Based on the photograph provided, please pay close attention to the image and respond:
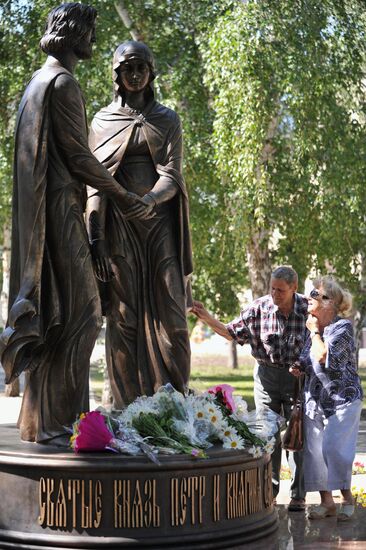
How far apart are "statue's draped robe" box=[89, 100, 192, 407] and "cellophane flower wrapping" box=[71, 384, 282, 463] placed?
39cm

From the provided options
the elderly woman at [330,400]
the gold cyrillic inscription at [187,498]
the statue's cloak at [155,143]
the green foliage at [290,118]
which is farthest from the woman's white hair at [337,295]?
the green foliage at [290,118]

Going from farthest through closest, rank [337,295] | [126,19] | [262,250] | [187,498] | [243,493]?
[262,250]
[126,19]
[337,295]
[243,493]
[187,498]

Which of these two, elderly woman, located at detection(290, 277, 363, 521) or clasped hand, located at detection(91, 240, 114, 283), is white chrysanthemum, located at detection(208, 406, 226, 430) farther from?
elderly woman, located at detection(290, 277, 363, 521)

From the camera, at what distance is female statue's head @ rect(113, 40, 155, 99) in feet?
22.2

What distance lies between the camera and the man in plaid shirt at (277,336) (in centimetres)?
777

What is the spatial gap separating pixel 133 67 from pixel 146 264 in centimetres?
118

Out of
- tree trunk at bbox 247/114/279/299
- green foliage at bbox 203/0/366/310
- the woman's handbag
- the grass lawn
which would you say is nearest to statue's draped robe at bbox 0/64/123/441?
the woman's handbag

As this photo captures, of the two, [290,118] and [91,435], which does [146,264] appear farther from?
[290,118]

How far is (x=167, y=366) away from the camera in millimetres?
6781

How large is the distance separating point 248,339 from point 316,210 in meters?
7.88

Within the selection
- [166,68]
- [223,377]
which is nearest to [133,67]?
[166,68]

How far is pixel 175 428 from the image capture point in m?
5.90

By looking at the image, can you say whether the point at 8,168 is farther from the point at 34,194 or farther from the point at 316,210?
the point at 34,194

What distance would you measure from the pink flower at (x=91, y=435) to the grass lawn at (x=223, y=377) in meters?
13.6
